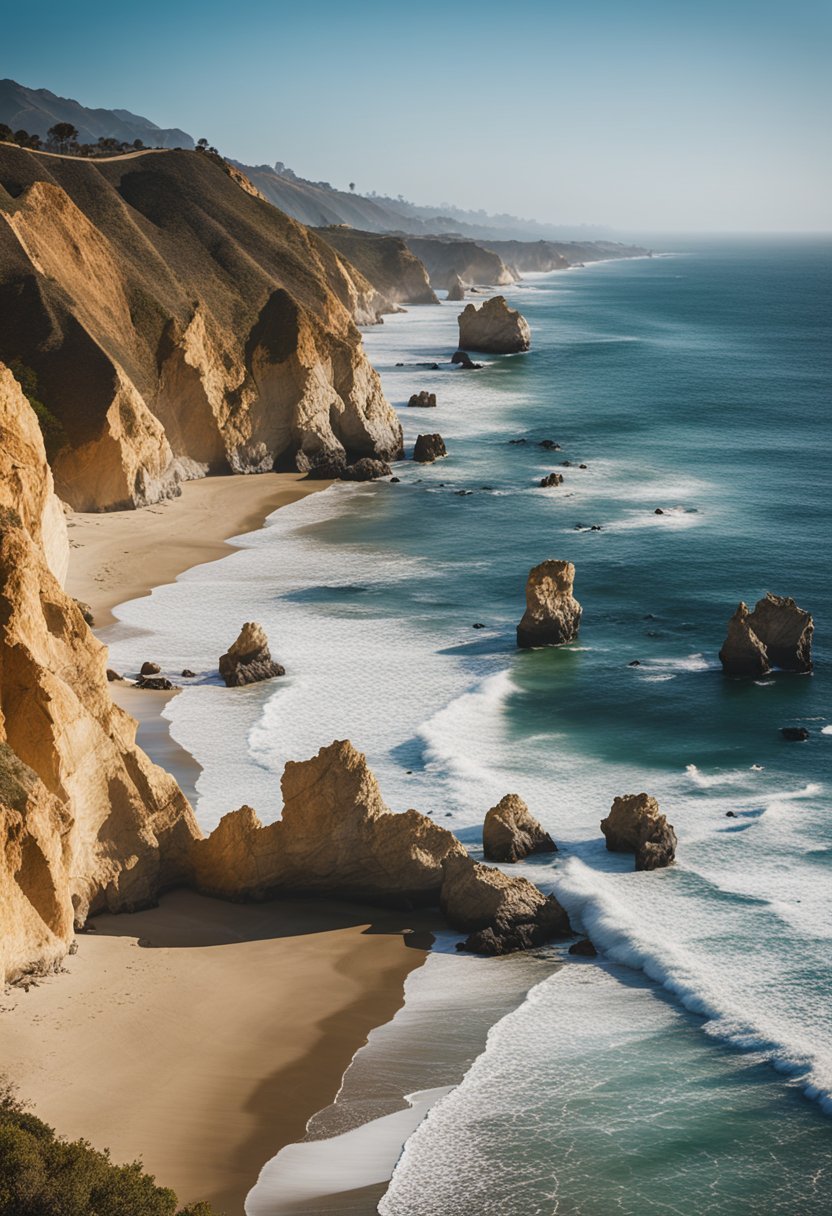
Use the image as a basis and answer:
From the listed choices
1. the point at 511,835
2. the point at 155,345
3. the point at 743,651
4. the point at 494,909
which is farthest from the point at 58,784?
the point at 155,345

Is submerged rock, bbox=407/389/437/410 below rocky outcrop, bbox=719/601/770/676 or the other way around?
the other way around

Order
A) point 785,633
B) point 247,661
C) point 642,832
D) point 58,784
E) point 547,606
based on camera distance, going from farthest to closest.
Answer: point 547,606, point 785,633, point 247,661, point 642,832, point 58,784

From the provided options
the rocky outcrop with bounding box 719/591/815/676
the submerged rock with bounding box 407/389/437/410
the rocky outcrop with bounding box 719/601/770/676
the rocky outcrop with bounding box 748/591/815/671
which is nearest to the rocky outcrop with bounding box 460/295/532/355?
the submerged rock with bounding box 407/389/437/410

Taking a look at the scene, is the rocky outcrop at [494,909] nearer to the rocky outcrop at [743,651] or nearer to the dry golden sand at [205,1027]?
the dry golden sand at [205,1027]

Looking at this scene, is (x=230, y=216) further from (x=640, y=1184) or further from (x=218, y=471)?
(x=640, y=1184)

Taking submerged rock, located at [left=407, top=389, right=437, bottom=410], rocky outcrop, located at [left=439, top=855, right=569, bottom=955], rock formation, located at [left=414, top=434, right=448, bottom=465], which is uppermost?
submerged rock, located at [left=407, top=389, right=437, bottom=410]

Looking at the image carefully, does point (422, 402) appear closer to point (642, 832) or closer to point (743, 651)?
point (743, 651)

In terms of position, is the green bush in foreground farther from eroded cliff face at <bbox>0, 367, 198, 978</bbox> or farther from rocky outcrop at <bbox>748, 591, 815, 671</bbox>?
rocky outcrop at <bbox>748, 591, 815, 671</bbox>
